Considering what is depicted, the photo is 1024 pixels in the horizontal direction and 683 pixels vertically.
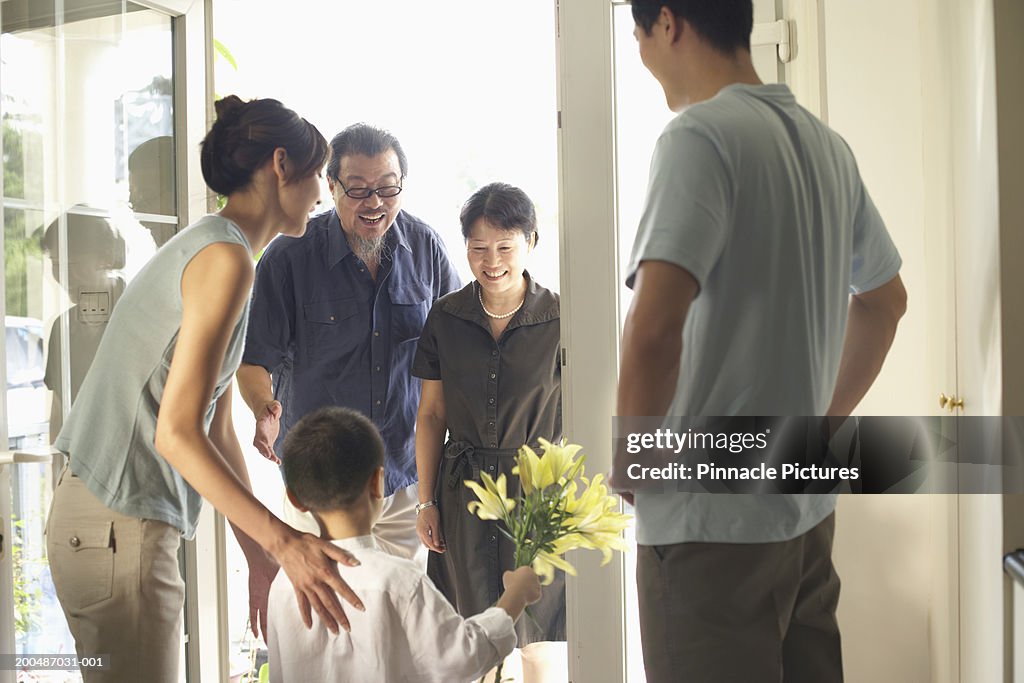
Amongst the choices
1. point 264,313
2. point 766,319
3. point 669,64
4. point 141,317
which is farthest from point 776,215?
point 141,317

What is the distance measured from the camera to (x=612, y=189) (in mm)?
1750

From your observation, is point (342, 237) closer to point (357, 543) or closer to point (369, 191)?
point (369, 191)

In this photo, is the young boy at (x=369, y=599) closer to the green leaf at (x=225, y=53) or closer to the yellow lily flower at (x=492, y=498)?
the yellow lily flower at (x=492, y=498)

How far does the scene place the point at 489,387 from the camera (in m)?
1.78

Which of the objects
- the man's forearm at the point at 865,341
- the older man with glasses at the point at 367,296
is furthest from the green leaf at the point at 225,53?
the man's forearm at the point at 865,341

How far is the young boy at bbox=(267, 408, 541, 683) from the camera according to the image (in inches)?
69.9

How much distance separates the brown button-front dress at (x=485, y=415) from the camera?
178 cm

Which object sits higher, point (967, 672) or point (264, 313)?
point (264, 313)

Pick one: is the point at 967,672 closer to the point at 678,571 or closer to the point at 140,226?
the point at 678,571

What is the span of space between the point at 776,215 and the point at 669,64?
13.7 inches

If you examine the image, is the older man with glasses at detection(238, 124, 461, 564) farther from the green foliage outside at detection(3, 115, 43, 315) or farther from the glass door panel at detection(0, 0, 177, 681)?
the green foliage outside at detection(3, 115, 43, 315)

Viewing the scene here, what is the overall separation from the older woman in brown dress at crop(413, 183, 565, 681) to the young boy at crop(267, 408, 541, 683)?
42 mm

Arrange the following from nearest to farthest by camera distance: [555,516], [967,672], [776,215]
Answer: [776,215] → [967,672] → [555,516]

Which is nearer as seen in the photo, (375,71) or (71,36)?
(375,71)
